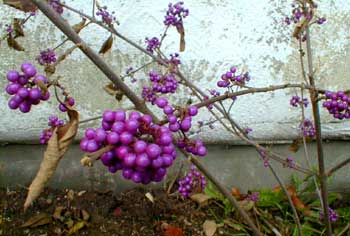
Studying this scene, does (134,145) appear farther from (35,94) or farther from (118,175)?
(118,175)

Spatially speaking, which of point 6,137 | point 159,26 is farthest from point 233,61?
point 6,137

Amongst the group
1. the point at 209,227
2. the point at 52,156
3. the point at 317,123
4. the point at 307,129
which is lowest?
the point at 209,227

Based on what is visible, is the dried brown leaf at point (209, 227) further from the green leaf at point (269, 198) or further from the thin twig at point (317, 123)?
the thin twig at point (317, 123)

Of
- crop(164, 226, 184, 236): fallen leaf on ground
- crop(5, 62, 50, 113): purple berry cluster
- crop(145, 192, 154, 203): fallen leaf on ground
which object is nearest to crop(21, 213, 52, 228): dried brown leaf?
crop(145, 192, 154, 203): fallen leaf on ground

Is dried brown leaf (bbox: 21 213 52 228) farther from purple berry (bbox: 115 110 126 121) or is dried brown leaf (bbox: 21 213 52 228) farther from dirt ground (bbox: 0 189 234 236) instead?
purple berry (bbox: 115 110 126 121)

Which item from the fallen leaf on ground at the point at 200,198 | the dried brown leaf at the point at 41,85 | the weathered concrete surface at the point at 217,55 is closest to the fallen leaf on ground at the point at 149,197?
the fallen leaf on ground at the point at 200,198

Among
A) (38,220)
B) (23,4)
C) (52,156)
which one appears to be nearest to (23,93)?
(52,156)
